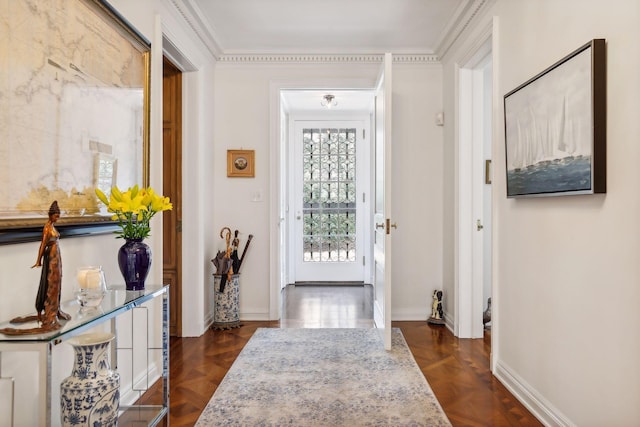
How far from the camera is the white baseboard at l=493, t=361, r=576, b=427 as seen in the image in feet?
6.63

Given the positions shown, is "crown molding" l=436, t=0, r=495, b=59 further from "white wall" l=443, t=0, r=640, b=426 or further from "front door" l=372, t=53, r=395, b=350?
"front door" l=372, t=53, r=395, b=350

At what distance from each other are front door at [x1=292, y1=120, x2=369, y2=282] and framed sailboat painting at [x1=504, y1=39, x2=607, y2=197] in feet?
12.1

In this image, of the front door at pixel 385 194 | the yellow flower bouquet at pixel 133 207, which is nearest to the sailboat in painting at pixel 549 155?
the front door at pixel 385 194

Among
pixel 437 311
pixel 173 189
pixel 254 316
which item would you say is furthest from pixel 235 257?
pixel 437 311

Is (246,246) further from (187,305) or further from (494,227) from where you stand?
(494,227)

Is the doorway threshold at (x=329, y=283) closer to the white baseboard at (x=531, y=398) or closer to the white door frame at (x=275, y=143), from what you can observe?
the white door frame at (x=275, y=143)

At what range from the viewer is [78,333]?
1.38 metres

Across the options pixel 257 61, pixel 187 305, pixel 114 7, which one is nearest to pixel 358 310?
pixel 187 305

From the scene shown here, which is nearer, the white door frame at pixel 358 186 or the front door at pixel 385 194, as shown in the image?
the front door at pixel 385 194

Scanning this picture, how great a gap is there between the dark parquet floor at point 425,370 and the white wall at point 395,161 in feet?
1.47

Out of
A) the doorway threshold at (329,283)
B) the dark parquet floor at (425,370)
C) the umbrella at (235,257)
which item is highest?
the umbrella at (235,257)

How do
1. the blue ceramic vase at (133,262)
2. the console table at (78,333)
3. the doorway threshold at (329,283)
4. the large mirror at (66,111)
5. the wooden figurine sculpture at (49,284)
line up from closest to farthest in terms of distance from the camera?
the console table at (78,333) < the wooden figurine sculpture at (49,284) < the large mirror at (66,111) < the blue ceramic vase at (133,262) < the doorway threshold at (329,283)

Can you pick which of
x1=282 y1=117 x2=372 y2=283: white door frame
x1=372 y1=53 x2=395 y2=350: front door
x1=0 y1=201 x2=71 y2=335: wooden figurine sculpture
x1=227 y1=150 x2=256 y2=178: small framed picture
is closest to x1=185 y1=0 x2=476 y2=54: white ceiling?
x1=372 y1=53 x2=395 y2=350: front door

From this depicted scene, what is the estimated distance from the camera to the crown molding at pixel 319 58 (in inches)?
160
